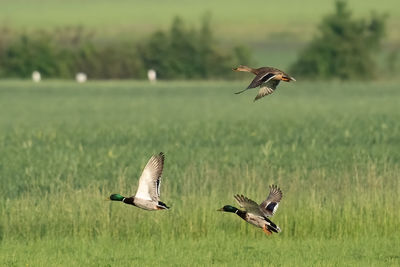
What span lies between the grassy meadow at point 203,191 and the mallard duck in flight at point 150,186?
4585 mm

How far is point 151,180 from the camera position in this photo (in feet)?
31.7

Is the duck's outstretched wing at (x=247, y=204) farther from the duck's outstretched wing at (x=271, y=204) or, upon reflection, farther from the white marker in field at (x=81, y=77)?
the white marker in field at (x=81, y=77)

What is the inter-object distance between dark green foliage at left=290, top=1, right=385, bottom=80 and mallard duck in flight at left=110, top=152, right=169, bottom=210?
125m

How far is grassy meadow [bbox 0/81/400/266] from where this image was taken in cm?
1559

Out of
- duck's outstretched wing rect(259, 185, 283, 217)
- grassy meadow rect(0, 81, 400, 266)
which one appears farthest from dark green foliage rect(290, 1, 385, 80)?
duck's outstretched wing rect(259, 185, 283, 217)

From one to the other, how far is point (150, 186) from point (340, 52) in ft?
428

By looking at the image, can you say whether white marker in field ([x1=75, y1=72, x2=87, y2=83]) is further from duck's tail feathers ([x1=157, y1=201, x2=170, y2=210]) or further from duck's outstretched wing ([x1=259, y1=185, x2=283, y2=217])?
duck's tail feathers ([x1=157, y1=201, x2=170, y2=210])

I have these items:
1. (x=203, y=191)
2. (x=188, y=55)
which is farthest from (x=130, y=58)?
(x=203, y=191)

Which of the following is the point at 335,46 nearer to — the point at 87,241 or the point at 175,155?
the point at 175,155

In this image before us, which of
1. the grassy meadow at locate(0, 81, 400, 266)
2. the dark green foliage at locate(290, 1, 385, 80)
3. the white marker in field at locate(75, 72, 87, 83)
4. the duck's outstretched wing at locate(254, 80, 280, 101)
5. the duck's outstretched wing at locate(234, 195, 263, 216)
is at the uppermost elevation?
the dark green foliage at locate(290, 1, 385, 80)

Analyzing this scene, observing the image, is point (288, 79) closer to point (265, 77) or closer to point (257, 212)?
point (265, 77)

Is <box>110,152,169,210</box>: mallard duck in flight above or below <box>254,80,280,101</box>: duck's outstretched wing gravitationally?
below

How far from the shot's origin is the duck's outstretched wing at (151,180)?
31.5ft

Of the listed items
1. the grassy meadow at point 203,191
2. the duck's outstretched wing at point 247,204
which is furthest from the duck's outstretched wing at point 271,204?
the grassy meadow at point 203,191
